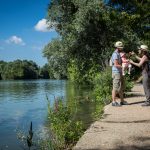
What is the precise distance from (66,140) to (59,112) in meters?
1.00

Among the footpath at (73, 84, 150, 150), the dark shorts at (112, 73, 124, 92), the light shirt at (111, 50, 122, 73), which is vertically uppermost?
the light shirt at (111, 50, 122, 73)

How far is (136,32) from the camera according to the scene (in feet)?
133

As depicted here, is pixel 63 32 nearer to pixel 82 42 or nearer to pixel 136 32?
pixel 82 42

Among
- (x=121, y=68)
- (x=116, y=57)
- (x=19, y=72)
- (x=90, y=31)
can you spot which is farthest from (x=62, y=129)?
(x=19, y=72)

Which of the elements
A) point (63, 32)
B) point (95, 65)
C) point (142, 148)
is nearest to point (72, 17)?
point (63, 32)

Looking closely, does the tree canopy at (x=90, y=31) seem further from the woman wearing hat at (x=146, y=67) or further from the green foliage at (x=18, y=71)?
the green foliage at (x=18, y=71)

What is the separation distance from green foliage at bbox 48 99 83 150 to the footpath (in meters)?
0.32

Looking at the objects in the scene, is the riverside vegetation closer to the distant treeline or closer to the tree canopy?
A: the tree canopy

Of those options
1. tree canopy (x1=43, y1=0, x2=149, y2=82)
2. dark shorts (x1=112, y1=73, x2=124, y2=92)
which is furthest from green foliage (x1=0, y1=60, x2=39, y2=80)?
dark shorts (x1=112, y1=73, x2=124, y2=92)

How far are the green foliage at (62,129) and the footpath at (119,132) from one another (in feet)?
1.06

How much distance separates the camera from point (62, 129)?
8820 millimetres

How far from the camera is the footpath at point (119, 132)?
24.4 feet

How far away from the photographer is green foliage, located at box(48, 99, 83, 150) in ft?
27.6

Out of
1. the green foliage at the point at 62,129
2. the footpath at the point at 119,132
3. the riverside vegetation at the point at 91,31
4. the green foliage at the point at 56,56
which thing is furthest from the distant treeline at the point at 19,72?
the green foliage at the point at 62,129
